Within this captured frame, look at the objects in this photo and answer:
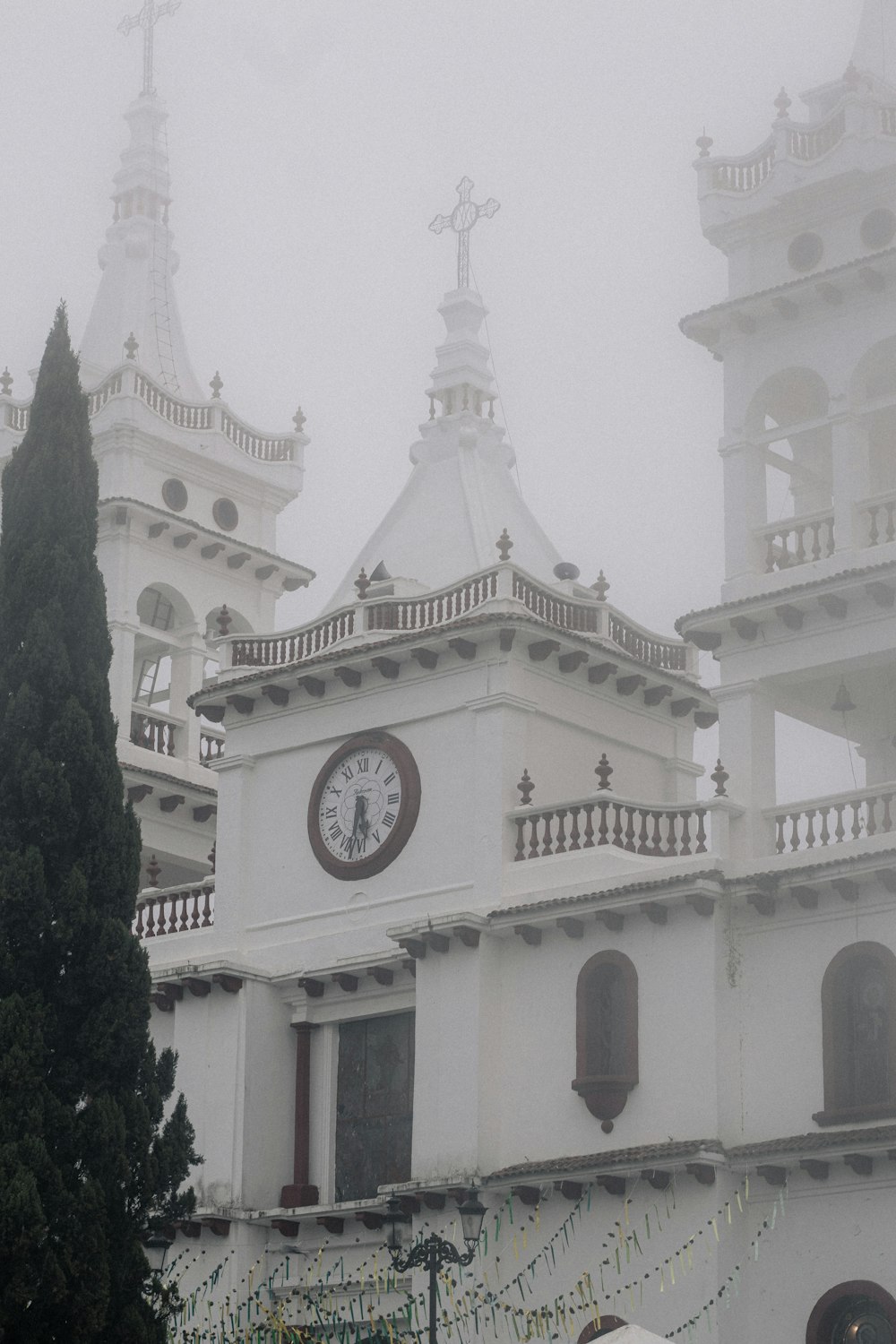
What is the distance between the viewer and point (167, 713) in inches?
1922

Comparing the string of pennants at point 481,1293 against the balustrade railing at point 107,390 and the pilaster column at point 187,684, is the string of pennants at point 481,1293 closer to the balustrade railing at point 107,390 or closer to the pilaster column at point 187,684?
the pilaster column at point 187,684

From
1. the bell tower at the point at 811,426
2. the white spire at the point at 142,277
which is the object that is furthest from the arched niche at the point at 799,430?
the white spire at the point at 142,277

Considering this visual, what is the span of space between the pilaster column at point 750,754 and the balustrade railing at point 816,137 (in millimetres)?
7487

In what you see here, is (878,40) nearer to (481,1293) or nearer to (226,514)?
(226,514)

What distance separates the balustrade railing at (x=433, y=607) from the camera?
38562 millimetres

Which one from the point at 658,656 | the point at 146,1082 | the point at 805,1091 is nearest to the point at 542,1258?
the point at 805,1091

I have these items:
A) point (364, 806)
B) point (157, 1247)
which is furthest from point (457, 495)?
point (157, 1247)

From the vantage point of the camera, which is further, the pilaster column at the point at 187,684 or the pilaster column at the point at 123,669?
the pilaster column at the point at 187,684

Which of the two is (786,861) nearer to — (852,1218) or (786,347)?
(852,1218)

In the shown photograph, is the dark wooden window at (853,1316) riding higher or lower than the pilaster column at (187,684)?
lower

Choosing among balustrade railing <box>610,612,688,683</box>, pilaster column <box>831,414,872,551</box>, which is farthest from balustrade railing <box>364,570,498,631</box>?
pilaster column <box>831,414,872,551</box>

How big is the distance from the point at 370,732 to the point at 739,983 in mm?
7755

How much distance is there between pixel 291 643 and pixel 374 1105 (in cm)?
729

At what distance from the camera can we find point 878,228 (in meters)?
36.0
